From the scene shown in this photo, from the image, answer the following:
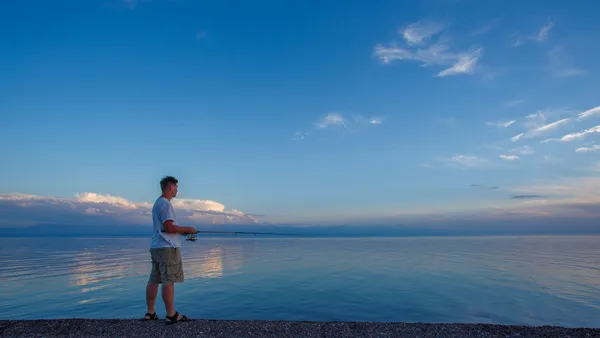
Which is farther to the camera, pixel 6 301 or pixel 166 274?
pixel 6 301

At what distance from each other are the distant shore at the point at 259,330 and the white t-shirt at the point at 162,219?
155 centimetres

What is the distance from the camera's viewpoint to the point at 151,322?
23.4 feet

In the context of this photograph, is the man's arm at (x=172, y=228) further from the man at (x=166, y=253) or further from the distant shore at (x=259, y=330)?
the distant shore at (x=259, y=330)

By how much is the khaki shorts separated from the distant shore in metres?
0.85

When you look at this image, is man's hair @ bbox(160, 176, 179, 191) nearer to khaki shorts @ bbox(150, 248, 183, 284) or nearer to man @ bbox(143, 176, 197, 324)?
man @ bbox(143, 176, 197, 324)

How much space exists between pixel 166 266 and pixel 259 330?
7.29ft

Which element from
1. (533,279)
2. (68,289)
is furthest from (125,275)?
(533,279)

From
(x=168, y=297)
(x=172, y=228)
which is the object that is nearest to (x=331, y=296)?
(x=168, y=297)

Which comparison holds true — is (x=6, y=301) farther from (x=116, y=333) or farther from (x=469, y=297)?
(x=469, y=297)

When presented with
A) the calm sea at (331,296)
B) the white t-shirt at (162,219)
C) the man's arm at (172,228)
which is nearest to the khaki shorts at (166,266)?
the white t-shirt at (162,219)

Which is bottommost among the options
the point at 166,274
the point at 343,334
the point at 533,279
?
the point at 533,279

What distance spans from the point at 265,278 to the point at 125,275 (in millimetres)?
8419

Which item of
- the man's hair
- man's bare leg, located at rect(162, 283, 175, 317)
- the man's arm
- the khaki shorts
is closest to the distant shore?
man's bare leg, located at rect(162, 283, 175, 317)

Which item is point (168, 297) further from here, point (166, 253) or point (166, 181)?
point (166, 181)
